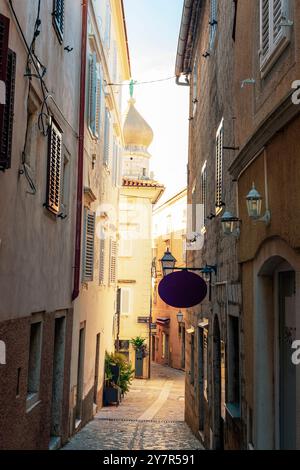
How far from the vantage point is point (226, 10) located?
10125 mm

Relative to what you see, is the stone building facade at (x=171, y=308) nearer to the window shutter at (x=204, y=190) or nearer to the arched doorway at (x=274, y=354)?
the window shutter at (x=204, y=190)

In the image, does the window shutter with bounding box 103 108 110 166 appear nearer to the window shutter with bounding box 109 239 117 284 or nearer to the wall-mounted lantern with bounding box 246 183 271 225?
the window shutter with bounding box 109 239 117 284

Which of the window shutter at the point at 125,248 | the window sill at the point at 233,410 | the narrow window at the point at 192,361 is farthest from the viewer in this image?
the window shutter at the point at 125,248

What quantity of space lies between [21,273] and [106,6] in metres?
13.0

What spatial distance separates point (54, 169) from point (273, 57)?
176 inches

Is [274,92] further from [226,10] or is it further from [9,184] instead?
[226,10]

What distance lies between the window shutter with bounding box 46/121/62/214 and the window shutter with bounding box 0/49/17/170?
2.48m

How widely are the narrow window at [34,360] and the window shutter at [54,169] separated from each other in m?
1.92

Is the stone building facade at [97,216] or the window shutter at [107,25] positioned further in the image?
the window shutter at [107,25]

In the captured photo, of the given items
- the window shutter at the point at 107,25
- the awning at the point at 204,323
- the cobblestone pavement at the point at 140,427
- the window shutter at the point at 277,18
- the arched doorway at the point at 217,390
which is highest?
the window shutter at the point at 107,25

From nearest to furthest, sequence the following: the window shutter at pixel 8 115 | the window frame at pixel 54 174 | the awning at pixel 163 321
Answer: the window shutter at pixel 8 115 < the window frame at pixel 54 174 < the awning at pixel 163 321

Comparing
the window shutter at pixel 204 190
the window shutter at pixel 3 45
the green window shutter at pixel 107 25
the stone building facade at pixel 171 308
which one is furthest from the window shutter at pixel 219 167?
the stone building facade at pixel 171 308

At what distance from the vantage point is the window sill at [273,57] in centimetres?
543

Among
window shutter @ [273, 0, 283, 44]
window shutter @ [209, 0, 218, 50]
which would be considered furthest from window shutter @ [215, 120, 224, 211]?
window shutter @ [273, 0, 283, 44]
